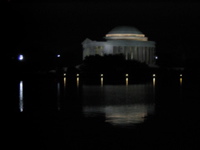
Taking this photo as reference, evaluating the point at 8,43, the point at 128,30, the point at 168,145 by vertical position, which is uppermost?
the point at 128,30

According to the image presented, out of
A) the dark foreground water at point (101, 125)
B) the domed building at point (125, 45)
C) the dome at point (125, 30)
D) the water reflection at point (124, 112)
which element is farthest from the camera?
the dome at point (125, 30)

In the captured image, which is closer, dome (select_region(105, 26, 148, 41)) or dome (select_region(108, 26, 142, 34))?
dome (select_region(105, 26, 148, 41))

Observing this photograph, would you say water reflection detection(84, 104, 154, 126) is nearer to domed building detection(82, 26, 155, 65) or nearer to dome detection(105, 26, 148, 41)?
domed building detection(82, 26, 155, 65)

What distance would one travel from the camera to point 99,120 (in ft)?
50.0

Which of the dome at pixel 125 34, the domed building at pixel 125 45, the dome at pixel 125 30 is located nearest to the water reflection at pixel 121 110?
the domed building at pixel 125 45

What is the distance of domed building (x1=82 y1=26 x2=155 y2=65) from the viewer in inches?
4904

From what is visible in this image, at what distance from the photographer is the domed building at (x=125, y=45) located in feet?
409

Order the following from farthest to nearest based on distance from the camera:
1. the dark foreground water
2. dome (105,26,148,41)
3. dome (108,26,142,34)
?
1. dome (108,26,142,34)
2. dome (105,26,148,41)
3. the dark foreground water

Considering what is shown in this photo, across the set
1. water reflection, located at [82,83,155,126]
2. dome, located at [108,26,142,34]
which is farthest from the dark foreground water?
dome, located at [108,26,142,34]

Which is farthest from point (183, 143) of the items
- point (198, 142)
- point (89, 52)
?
point (89, 52)

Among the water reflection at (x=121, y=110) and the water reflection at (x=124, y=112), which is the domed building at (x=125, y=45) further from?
the water reflection at (x=124, y=112)

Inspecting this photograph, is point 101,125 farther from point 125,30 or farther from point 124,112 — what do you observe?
point 125,30

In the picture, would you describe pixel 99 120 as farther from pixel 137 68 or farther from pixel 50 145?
pixel 137 68

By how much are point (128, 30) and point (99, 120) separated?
4489 inches
